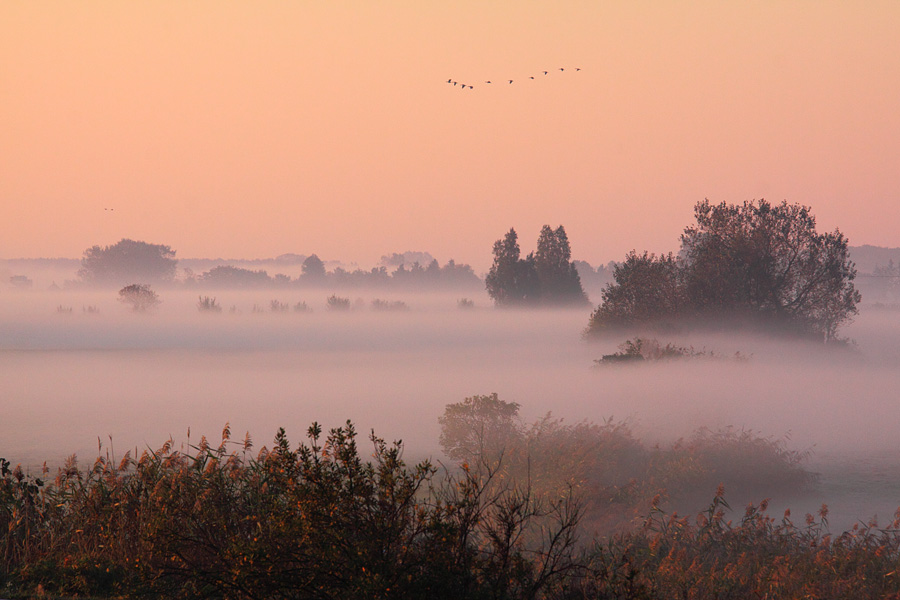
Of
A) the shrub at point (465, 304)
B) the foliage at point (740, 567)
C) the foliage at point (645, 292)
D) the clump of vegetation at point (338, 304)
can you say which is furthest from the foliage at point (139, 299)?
the foliage at point (740, 567)

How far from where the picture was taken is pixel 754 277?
146 feet

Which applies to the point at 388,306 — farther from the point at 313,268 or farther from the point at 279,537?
the point at 279,537

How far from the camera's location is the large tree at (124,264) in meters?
136

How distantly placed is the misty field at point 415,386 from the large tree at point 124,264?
63121 mm

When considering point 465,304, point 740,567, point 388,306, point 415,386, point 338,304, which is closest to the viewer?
point 740,567

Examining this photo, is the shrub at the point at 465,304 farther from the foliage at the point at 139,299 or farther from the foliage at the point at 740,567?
the foliage at the point at 740,567

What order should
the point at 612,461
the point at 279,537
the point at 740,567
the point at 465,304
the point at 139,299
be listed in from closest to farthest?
the point at 279,537 → the point at 740,567 → the point at 612,461 → the point at 139,299 → the point at 465,304

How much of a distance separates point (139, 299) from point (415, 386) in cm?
4360

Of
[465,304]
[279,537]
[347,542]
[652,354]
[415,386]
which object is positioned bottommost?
[415,386]

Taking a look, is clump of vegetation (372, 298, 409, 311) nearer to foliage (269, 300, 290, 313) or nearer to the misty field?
foliage (269, 300, 290, 313)

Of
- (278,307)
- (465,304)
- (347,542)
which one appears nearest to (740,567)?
(347,542)

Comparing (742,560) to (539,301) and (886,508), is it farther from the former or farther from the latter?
(539,301)

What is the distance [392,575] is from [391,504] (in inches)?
23.4

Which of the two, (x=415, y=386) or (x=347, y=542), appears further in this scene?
(x=415, y=386)
